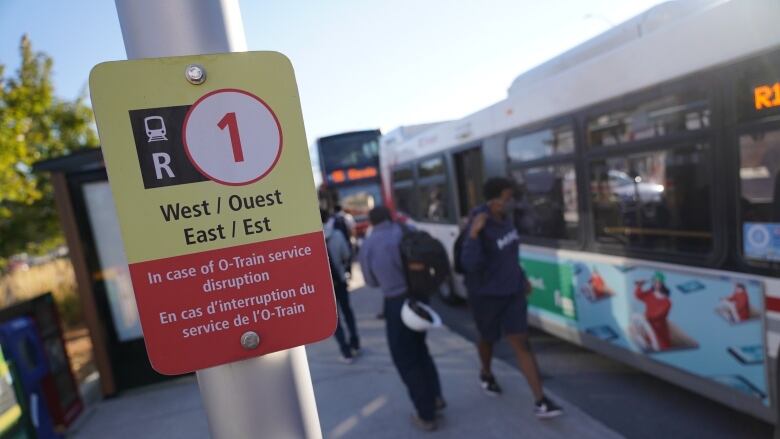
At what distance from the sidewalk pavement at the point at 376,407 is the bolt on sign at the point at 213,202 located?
114 inches

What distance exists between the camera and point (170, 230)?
1.12 metres

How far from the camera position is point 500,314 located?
3.73 m

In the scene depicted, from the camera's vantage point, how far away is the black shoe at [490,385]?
4.09 m

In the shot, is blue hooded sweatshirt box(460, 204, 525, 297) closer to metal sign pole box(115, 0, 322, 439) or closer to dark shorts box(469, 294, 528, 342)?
dark shorts box(469, 294, 528, 342)

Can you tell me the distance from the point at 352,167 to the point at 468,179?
29.2 feet

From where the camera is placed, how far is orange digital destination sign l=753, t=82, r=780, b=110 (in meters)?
2.65

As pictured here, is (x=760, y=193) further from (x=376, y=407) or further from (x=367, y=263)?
(x=376, y=407)

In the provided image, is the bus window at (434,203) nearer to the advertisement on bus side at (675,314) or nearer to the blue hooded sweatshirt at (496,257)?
the advertisement on bus side at (675,314)

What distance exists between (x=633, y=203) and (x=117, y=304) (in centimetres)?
555

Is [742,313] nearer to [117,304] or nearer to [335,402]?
[335,402]

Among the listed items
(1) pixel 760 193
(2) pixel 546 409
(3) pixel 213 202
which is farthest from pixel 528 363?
(3) pixel 213 202

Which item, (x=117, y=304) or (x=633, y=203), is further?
(x=117, y=304)

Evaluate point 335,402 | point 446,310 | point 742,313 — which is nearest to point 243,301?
point 742,313

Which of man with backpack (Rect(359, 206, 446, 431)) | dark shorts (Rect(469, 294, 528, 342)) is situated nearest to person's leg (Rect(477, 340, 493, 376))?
dark shorts (Rect(469, 294, 528, 342))
